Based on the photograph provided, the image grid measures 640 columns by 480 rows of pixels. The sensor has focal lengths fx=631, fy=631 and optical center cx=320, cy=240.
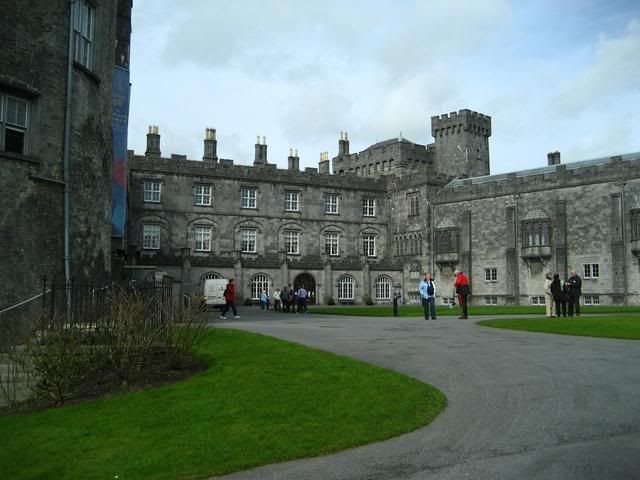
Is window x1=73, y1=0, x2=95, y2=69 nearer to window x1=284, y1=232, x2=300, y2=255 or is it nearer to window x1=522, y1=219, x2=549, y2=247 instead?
window x1=284, y1=232, x2=300, y2=255

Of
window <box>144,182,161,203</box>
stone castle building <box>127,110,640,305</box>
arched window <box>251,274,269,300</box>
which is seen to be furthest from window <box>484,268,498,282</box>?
window <box>144,182,161,203</box>

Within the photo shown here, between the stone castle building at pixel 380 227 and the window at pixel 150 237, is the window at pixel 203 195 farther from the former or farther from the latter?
the window at pixel 150 237

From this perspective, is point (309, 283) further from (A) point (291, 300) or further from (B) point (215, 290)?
(A) point (291, 300)

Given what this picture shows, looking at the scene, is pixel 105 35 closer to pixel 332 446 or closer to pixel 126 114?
pixel 126 114

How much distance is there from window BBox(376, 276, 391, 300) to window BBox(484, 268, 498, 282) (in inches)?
333

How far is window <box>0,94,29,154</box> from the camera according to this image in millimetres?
15422

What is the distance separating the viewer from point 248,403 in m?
8.98

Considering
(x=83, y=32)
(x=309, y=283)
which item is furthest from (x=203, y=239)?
(x=83, y=32)

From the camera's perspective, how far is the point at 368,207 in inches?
2259

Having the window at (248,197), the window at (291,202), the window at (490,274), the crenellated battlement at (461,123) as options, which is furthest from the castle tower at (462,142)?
the window at (248,197)

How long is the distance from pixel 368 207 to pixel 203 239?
1556 cm

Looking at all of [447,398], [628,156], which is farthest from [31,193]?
[628,156]

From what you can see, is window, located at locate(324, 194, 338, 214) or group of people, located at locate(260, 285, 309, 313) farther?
window, located at locate(324, 194, 338, 214)

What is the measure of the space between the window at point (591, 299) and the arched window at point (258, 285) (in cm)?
2322
